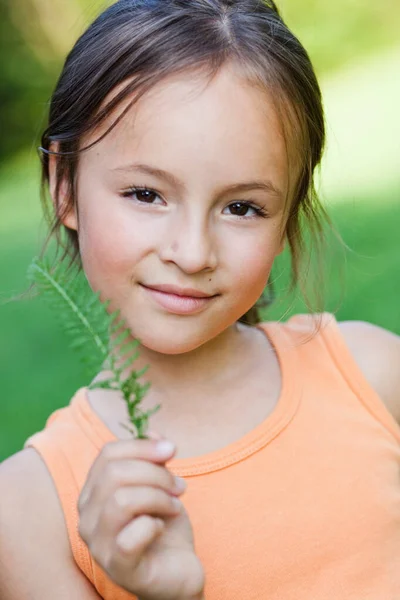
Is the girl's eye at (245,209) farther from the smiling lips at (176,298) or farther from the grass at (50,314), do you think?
the grass at (50,314)

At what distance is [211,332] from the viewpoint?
1840mm

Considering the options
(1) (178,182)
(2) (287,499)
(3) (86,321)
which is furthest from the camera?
(2) (287,499)

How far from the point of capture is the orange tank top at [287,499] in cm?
185

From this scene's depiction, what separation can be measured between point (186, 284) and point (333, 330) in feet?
1.95

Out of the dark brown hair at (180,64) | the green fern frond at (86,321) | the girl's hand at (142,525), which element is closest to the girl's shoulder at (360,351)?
the dark brown hair at (180,64)

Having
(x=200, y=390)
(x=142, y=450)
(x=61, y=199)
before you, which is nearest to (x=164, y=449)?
(x=142, y=450)

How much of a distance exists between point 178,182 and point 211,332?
30 centimetres

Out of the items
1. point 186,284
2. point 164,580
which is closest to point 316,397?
point 186,284

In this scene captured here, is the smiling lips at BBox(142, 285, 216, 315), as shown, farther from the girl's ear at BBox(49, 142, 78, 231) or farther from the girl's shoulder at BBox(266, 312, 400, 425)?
the girl's shoulder at BBox(266, 312, 400, 425)

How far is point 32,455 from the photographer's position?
188 cm

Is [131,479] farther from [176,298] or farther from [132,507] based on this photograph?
[176,298]

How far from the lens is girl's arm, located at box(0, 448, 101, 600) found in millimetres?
1739

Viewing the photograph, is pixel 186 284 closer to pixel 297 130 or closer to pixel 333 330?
pixel 297 130

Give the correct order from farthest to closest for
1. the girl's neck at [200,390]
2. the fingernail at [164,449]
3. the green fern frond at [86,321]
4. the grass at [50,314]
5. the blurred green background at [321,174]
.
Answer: the blurred green background at [321,174] < the grass at [50,314] < the girl's neck at [200,390] < the fingernail at [164,449] < the green fern frond at [86,321]
